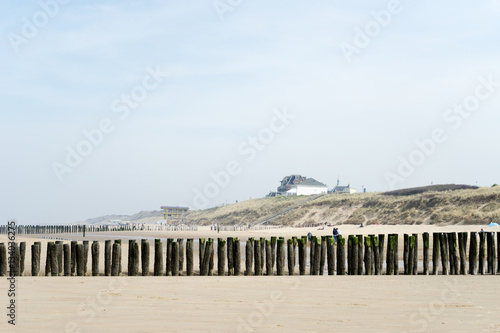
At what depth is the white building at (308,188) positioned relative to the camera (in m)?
167

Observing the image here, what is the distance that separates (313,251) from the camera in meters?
15.5

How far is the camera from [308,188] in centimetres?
17038

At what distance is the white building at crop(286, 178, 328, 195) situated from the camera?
548 feet

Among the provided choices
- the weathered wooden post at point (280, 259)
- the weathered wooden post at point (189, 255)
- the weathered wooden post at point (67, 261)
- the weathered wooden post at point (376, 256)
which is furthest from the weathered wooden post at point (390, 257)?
the weathered wooden post at point (67, 261)

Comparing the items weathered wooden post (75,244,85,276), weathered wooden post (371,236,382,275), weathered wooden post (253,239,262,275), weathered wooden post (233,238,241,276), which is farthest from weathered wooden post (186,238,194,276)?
weathered wooden post (371,236,382,275)

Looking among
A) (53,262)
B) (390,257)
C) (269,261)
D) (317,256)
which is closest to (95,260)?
(53,262)

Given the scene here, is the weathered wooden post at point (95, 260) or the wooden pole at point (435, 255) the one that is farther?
the wooden pole at point (435, 255)
